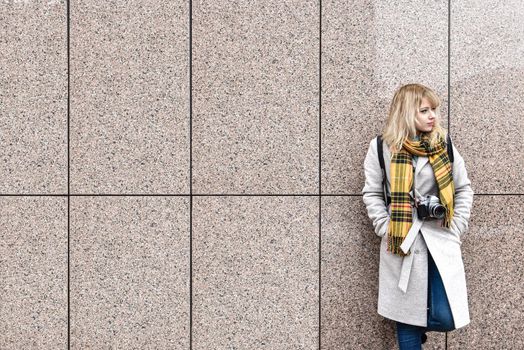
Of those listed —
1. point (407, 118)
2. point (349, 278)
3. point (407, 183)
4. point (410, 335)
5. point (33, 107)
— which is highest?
point (33, 107)

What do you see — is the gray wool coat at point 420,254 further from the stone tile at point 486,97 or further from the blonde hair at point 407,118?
the stone tile at point 486,97

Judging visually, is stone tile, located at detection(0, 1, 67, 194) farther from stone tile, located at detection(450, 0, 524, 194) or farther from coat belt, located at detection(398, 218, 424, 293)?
stone tile, located at detection(450, 0, 524, 194)

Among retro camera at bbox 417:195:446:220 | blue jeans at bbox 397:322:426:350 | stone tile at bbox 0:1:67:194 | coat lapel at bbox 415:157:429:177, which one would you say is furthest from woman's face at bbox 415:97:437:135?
stone tile at bbox 0:1:67:194

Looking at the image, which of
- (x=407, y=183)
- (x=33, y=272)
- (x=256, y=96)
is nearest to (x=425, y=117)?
(x=407, y=183)

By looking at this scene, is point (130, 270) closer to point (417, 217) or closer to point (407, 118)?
point (417, 217)

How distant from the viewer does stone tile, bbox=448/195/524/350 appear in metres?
4.17

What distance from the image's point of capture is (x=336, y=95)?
4.12 metres

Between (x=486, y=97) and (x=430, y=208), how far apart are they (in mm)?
1356

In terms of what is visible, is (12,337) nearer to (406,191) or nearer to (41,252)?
(41,252)

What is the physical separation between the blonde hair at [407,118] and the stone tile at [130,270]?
1703 mm

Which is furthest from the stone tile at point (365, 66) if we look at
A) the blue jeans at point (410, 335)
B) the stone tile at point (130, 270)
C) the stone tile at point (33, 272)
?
the stone tile at point (33, 272)

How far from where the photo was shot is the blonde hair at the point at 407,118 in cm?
356

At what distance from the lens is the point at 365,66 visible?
414 cm

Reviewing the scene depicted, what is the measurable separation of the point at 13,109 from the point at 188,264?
75.0 inches
